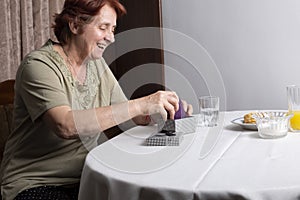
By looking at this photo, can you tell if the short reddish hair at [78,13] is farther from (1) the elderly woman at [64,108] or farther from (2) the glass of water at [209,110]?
(2) the glass of water at [209,110]

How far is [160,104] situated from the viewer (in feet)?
5.22

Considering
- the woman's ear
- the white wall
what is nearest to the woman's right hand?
the woman's ear

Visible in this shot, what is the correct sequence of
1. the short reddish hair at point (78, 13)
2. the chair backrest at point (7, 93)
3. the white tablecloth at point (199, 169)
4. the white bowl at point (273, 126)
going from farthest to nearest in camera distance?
the chair backrest at point (7, 93), the short reddish hair at point (78, 13), the white bowl at point (273, 126), the white tablecloth at point (199, 169)

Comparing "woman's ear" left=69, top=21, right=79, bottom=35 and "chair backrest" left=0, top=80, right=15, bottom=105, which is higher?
"woman's ear" left=69, top=21, right=79, bottom=35

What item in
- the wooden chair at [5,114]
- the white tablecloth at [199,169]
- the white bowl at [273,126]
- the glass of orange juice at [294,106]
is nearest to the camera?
the white tablecloth at [199,169]

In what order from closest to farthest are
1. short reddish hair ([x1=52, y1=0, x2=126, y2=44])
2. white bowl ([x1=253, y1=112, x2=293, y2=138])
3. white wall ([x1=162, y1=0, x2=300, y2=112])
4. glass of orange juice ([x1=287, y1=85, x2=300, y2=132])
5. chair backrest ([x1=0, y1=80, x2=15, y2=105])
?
white bowl ([x1=253, y1=112, x2=293, y2=138])
glass of orange juice ([x1=287, y1=85, x2=300, y2=132])
short reddish hair ([x1=52, y1=0, x2=126, y2=44])
chair backrest ([x1=0, y1=80, x2=15, y2=105])
white wall ([x1=162, y1=0, x2=300, y2=112])

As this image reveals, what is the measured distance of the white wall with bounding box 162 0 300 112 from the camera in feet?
9.45

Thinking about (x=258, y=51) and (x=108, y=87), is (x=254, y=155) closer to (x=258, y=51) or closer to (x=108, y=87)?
(x=108, y=87)

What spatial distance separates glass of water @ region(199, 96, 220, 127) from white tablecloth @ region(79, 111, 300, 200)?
156mm

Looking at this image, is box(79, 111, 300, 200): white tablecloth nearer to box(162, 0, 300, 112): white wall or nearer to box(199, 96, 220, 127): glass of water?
box(199, 96, 220, 127): glass of water

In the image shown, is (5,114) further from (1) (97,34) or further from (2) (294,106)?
(2) (294,106)

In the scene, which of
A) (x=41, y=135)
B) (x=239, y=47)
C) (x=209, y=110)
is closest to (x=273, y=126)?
(x=209, y=110)

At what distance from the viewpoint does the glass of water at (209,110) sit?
1792 mm

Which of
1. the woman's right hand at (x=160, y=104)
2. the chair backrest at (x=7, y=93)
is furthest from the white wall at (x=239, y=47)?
the woman's right hand at (x=160, y=104)
